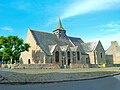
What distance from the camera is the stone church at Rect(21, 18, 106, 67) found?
49.0 metres

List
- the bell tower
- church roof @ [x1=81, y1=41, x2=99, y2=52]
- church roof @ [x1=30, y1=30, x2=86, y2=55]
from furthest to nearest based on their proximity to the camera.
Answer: church roof @ [x1=81, y1=41, x2=99, y2=52] < the bell tower < church roof @ [x1=30, y1=30, x2=86, y2=55]

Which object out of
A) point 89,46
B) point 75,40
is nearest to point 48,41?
point 75,40

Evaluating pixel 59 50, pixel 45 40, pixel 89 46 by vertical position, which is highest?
pixel 45 40

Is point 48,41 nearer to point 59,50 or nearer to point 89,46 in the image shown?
point 59,50

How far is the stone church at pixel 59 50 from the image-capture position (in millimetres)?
49006

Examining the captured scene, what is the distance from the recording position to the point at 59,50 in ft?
167

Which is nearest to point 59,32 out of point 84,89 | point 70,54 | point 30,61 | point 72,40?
point 72,40

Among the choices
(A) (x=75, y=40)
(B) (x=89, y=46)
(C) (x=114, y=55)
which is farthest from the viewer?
(C) (x=114, y=55)

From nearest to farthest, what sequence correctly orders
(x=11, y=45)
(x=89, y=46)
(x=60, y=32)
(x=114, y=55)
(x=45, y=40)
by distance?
Result: (x=11, y=45)
(x=45, y=40)
(x=60, y=32)
(x=89, y=46)
(x=114, y=55)

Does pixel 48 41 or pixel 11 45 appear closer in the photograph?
pixel 11 45

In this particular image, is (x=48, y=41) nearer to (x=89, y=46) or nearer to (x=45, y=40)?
(x=45, y=40)

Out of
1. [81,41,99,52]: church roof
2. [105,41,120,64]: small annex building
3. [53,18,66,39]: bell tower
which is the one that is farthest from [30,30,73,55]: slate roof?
[105,41,120,64]: small annex building

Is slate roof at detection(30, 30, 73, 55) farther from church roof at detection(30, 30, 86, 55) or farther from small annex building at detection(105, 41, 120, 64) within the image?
small annex building at detection(105, 41, 120, 64)

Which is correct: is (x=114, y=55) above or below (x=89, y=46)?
below
